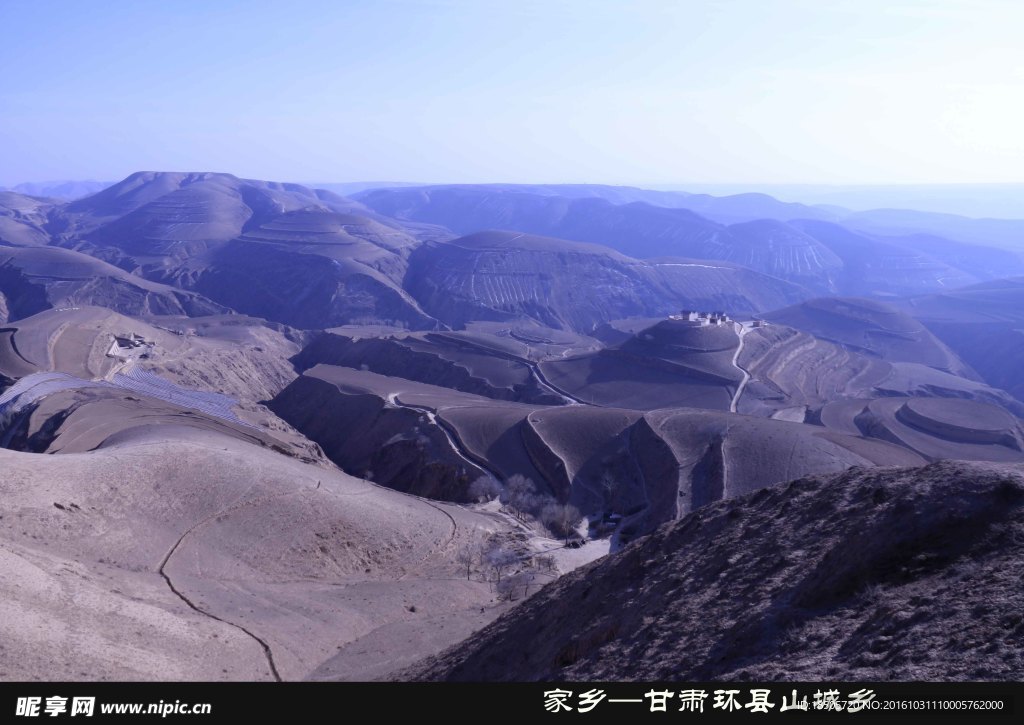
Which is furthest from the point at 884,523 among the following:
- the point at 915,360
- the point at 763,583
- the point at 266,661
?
the point at 915,360

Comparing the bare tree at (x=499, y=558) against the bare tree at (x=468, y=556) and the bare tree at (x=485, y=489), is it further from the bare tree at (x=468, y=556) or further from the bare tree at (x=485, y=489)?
the bare tree at (x=485, y=489)

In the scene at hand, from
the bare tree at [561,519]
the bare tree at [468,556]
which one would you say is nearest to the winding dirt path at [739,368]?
the bare tree at [561,519]

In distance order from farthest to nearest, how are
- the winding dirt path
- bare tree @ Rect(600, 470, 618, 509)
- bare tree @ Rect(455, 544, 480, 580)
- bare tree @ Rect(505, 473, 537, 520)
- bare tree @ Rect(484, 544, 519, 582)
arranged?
the winding dirt path, bare tree @ Rect(600, 470, 618, 509), bare tree @ Rect(505, 473, 537, 520), bare tree @ Rect(484, 544, 519, 582), bare tree @ Rect(455, 544, 480, 580)

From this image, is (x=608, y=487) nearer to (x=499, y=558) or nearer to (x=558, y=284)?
(x=499, y=558)

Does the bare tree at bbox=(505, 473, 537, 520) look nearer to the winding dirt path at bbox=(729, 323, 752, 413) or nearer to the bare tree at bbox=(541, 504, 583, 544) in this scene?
the bare tree at bbox=(541, 504, 583, 544)

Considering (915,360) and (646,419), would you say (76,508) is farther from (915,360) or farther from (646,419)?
(915,360)

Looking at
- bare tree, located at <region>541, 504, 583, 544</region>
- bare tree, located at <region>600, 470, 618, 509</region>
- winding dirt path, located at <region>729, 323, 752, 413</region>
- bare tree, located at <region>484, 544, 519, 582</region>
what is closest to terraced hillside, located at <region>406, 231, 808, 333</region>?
winding dirt path, located at <region>729, 323, 752, 413</region>

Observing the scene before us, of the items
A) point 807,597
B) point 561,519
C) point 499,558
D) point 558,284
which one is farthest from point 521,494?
point 558,284
